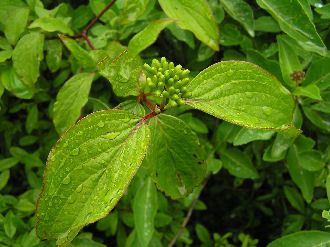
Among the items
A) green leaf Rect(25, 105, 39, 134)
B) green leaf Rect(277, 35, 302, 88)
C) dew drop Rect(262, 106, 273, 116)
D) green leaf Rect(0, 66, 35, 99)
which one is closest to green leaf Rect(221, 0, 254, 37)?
green leaf Rect(277, 35, 302, 88)

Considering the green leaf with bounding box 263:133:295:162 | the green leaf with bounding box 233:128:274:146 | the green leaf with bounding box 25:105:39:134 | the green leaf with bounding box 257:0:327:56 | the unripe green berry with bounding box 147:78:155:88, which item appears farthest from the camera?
the green leaf with bounding box 25:105:39:134

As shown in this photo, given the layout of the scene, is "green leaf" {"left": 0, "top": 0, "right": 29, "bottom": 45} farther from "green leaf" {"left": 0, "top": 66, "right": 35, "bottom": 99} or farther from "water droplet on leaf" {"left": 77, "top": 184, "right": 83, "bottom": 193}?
"water droplet on leaf" {"left": 77, "top": 184, "right": 83, "bottom": 193}

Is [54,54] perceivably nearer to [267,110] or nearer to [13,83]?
[13,83]

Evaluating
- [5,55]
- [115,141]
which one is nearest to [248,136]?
[115,141]

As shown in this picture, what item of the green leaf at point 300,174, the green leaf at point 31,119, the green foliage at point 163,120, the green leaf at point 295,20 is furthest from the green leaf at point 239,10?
the green leaf at point 31,119

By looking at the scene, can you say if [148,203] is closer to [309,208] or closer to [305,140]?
[305,140]

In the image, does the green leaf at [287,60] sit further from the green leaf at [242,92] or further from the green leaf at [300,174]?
the green leaf at [242,92]
